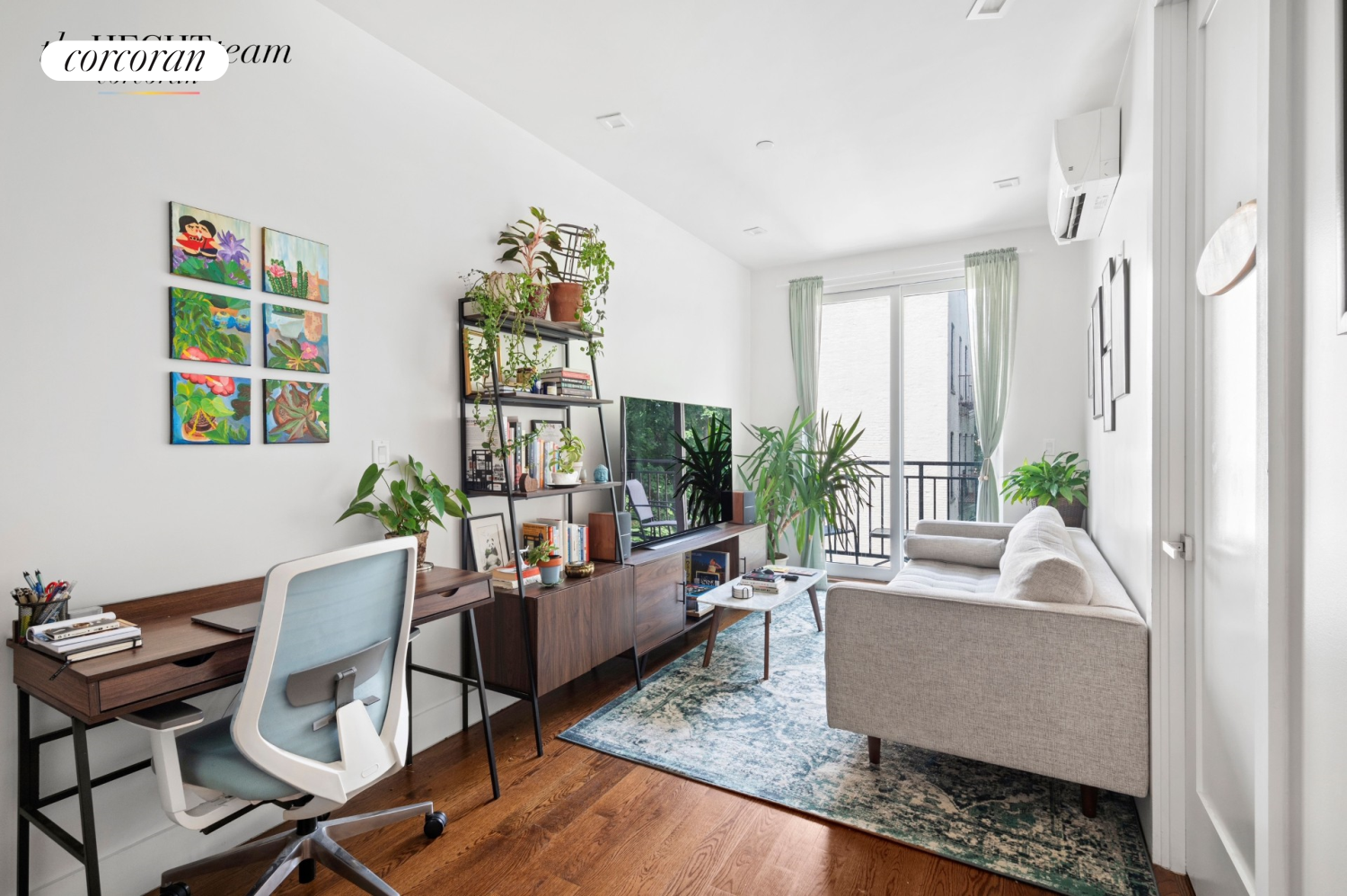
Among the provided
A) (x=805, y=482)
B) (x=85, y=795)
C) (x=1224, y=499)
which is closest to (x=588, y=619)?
(x=85, y=795)

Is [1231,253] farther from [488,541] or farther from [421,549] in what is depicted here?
[488,541]

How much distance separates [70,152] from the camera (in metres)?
1.67

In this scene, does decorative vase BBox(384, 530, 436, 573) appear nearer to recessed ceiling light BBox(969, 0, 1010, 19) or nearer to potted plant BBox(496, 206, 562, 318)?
potted plant BBox(496, 206, 562, 318)

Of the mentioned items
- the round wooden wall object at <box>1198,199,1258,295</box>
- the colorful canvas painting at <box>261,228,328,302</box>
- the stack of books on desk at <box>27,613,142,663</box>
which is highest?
the colorful canvas painting at <box>261,228,328,302</box>

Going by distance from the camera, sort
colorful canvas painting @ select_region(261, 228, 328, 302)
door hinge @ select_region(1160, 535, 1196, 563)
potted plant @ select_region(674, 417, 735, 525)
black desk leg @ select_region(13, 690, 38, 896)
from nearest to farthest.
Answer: black desk leg @ select_region(13, 690, 38, 896) < door hinge @ select_region(1160, 535, 1196, 563) < colorful canvas painting @ select_region(261, 228, 328, 302) < potted plant @ select_region(674, 417, 735, 525)

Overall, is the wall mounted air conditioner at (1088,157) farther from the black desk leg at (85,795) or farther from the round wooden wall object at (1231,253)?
the black desk leg at (85,795)

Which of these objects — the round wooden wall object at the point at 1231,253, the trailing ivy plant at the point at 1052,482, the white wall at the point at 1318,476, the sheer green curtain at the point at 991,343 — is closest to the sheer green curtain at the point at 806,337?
the sheer green curtain at the point at 991,343

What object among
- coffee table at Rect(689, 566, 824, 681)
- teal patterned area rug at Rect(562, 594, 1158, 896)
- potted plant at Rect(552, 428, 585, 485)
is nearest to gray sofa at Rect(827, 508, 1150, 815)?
teal patterned area rug at Rect(562, 594, 1158, 896)

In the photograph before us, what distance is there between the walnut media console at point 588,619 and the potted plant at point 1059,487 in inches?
85.8

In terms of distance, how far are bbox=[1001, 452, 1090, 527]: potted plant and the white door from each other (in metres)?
2.50

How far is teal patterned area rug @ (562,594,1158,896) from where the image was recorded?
187cm

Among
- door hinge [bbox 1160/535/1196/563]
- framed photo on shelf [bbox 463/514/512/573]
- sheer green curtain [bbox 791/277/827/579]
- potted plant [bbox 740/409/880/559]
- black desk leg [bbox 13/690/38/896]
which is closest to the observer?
black desk leg [bbox 13/690/38/896]

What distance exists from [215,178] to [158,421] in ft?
2.46

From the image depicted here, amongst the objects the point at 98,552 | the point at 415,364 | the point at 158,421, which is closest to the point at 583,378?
the point at 415,364
